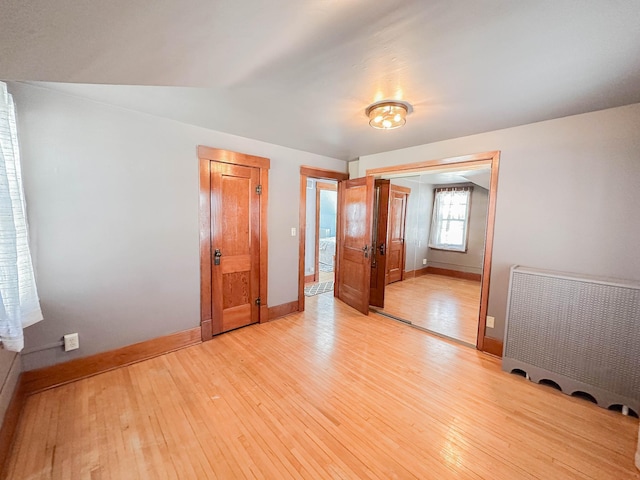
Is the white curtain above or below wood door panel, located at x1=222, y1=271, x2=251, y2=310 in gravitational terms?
above

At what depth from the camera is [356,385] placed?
2127mm

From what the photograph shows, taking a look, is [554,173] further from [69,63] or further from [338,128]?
[69,63]

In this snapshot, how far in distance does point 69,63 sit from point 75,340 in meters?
2.05

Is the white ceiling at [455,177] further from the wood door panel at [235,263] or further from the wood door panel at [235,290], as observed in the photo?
the wood door panel at [235,290]

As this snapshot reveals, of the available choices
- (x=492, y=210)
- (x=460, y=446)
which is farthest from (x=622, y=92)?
(x=460, y=446)

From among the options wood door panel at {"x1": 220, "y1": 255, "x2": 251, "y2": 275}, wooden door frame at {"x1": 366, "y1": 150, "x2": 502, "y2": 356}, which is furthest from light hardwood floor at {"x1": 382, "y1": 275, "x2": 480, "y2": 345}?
wood door panel at {"x1": 220, "y1": 255, "x2": 251, "y2": 275}

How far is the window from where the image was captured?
6016 millimetres

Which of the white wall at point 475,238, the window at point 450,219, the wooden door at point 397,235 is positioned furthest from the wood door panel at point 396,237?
the white wall at point 475,238

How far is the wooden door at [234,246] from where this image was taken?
2873 millimetres

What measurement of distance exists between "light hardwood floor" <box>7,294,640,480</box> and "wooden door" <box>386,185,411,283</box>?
2937 mm

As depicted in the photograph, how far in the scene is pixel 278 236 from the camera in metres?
3.46

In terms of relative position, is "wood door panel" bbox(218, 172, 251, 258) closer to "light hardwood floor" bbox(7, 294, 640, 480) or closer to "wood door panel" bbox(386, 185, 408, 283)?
"light hardwood floor" bbox(7, 294, 640, 480)

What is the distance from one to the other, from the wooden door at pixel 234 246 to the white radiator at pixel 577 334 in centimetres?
279

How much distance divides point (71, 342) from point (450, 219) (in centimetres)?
685
